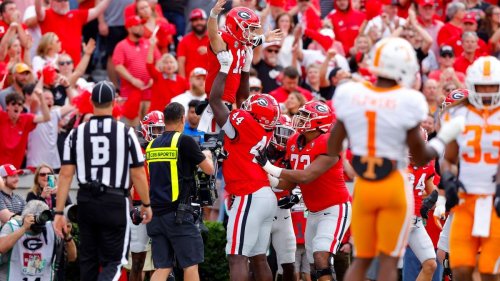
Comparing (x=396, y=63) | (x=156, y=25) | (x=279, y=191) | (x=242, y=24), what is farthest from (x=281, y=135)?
(x=156, y=25)

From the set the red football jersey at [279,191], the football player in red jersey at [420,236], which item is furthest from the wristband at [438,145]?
the red football jersey at [279,191]

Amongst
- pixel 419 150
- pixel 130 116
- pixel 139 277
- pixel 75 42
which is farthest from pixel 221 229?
pixel 419 150

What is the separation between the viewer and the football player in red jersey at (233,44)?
12781 millimetres

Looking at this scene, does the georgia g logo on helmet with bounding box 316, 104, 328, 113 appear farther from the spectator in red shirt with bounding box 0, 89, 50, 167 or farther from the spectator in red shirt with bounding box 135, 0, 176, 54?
the spectator in red shirt with bounding box 135, 0, 176, 54

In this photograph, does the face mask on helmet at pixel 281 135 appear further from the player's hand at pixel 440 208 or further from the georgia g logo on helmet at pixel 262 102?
the player's hand at pixel 440 208

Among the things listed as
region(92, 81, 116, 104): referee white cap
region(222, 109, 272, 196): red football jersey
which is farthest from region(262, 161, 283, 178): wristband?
region(92, 81, 116, 104): referee white cap

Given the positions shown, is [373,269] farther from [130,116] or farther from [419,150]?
[130,116]

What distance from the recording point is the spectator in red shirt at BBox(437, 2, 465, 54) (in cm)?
1920

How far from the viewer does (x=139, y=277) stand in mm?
13633

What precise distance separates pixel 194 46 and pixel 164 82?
97 cm

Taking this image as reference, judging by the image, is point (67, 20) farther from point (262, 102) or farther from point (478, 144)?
point (478, 144)

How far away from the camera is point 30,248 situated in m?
13.3

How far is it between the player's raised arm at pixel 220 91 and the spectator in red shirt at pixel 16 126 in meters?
3.89

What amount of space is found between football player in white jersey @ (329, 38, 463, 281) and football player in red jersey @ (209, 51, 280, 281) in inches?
113
